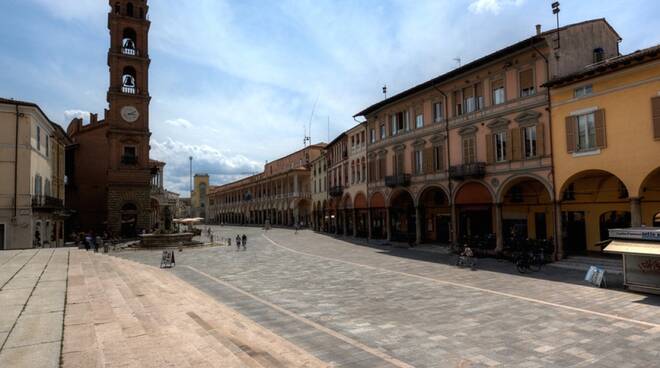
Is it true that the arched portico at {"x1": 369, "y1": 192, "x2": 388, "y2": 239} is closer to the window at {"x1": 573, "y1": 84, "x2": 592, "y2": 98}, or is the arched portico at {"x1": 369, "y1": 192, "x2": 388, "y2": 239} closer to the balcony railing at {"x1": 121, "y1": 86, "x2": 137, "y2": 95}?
the window at {"x1": 573, "y1": 84, "x2": 592, "y2": 98}

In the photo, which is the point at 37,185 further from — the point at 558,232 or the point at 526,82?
the point at 558,232

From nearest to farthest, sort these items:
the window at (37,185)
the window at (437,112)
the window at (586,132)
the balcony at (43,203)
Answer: the window at (586,132) < the balcony at (43,203) < the window at (37,185) < the window at (437,112)

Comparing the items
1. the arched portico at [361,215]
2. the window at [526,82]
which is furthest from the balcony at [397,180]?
the window at [526,82]

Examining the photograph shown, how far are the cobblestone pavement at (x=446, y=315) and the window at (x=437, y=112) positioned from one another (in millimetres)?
13672

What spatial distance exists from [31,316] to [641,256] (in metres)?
19.0

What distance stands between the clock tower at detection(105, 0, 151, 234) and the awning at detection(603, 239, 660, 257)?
47.3 meters

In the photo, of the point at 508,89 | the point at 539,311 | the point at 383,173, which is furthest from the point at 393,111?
the point at 539,311

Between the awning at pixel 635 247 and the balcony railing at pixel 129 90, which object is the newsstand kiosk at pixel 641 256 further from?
the balcony railing at pixel 129 90

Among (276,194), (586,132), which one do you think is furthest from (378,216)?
(276,194)

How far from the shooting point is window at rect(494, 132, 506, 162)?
26.8 meters

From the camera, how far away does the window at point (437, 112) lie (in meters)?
32.0

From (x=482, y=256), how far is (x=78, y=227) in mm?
46844

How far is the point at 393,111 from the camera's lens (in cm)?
3778

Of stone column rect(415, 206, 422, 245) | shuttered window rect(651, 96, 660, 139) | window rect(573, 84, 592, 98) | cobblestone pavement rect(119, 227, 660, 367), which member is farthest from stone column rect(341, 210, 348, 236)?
shuttered window rect(651, 96, 660, 139)
